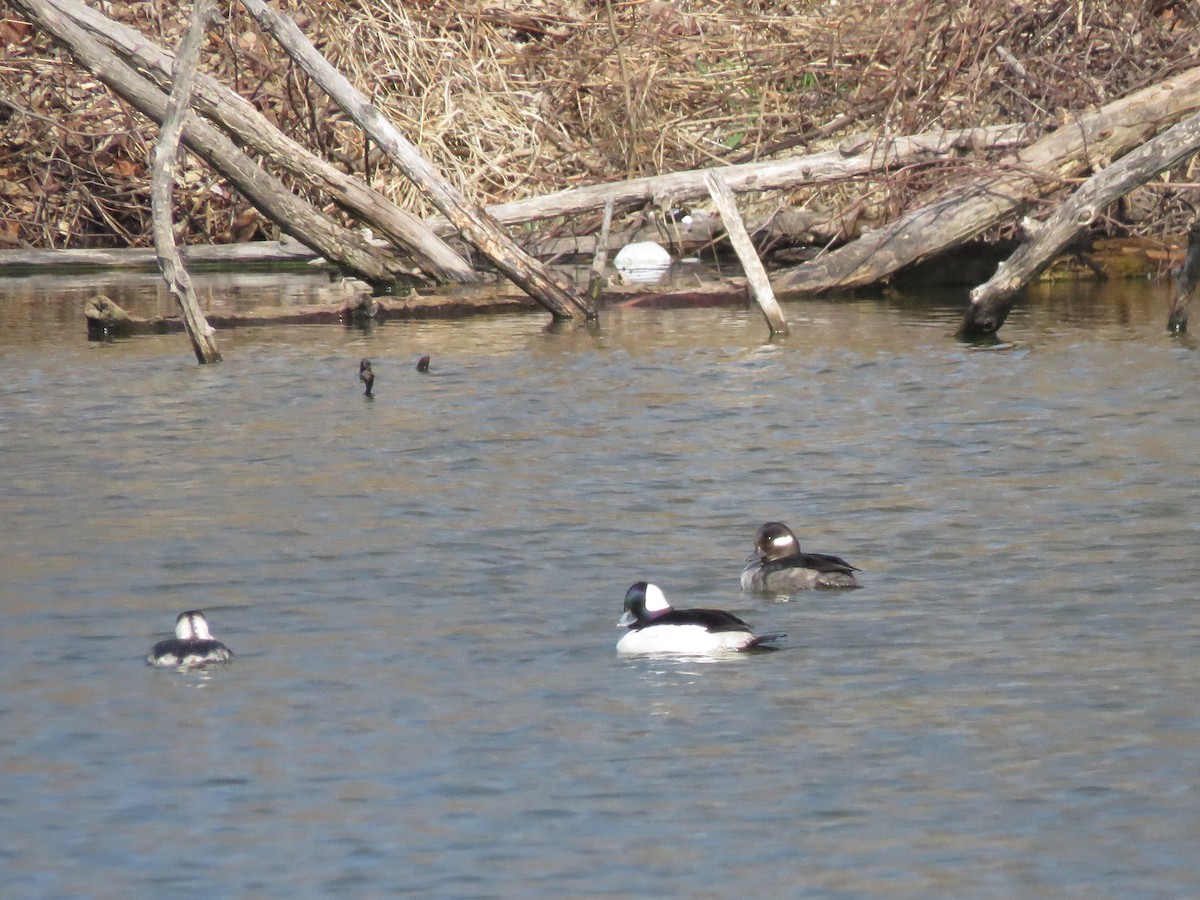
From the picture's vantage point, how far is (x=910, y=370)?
14406 millimetres

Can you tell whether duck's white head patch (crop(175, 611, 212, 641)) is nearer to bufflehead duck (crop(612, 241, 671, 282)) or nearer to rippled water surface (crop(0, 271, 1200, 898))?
rippled water surface (crop(0, 271, 1200, 898))

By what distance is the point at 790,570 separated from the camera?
8.01 meters

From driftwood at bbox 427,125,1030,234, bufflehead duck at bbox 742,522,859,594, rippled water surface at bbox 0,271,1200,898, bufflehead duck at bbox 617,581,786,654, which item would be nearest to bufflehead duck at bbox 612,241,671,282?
driftwood at bbox 427,125,1030,234

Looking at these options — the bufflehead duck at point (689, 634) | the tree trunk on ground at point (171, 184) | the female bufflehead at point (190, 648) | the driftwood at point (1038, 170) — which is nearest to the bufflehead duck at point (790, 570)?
the bufflehead duck at point (689, 634)

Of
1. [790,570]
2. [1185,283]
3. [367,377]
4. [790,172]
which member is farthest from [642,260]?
[790,570]

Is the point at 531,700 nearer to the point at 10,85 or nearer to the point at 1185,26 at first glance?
the point at 1185,26

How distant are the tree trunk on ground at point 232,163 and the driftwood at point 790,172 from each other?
106 cm

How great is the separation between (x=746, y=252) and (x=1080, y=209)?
258 centimetres

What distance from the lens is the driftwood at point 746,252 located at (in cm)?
1605

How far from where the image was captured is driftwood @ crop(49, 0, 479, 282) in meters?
17.8

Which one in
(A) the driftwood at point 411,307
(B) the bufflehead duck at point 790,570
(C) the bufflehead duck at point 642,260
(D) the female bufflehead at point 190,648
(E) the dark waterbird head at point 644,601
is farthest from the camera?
(C) the bufflehead duck at point 642,260

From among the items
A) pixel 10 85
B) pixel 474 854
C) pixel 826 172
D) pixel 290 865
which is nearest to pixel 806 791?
pixel 474 854

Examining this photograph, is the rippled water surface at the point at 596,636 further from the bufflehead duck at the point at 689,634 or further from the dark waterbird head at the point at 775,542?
the dark waterbird head at the point at 775,542

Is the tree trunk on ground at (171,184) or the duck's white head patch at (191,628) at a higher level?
the tree trunk on ground at (171,184)
